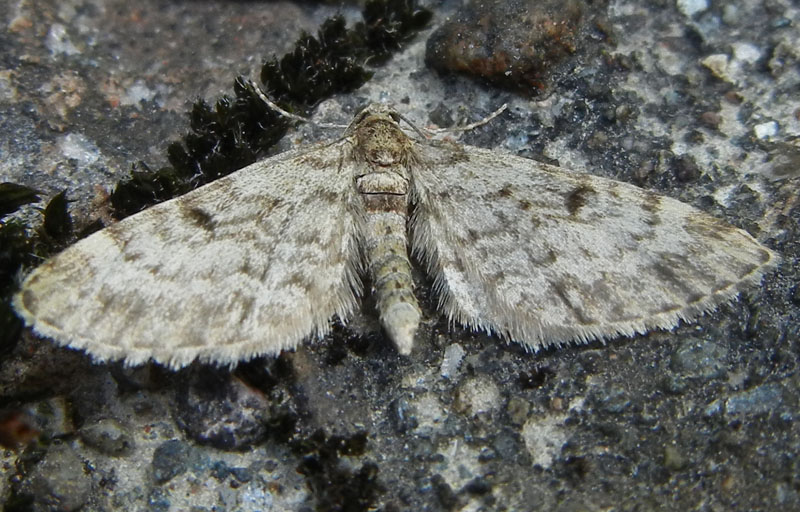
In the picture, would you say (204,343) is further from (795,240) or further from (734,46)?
(734,46)

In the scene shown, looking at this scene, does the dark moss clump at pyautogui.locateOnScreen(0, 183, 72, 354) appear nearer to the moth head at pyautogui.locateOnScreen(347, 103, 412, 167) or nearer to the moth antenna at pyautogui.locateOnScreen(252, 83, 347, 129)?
the moth antenna at pyautogui.locateOnScreen(252, 83, 347, 129)

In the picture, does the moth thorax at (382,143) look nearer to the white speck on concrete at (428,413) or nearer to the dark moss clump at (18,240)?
the white speck on concrete at (428,413)

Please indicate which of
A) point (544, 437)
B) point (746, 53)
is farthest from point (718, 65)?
point (544, 437)

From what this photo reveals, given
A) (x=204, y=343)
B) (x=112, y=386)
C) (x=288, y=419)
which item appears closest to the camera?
(x=204, y=343)

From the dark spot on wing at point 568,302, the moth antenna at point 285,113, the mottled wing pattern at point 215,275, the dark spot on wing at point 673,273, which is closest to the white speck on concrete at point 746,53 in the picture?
the dark spot on wing at point 673,273

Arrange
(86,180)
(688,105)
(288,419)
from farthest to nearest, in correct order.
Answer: (688,105) < (86,180) < (288,419)

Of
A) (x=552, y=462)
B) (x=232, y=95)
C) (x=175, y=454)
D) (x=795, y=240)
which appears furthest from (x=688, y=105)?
(x=175, y=454)
